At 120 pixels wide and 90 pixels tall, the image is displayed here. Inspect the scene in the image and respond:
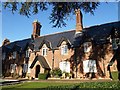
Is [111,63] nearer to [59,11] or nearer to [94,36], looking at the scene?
[94,36]

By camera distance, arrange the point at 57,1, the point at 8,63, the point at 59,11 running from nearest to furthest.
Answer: the point at 57,1
the point at 59,11
the point at 8,63

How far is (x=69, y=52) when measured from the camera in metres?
36.4

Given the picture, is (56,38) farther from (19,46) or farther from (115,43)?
(115,43)

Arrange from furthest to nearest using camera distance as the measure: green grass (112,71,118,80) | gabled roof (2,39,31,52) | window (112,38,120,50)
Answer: gabled roof (2,39,31,52), window (112,38,120,50), green grass (112,71,118,80)

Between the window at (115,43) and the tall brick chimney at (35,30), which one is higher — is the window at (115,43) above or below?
below

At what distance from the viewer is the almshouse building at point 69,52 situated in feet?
106

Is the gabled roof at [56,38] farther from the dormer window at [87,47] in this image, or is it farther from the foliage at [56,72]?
the foliage at [56,72]

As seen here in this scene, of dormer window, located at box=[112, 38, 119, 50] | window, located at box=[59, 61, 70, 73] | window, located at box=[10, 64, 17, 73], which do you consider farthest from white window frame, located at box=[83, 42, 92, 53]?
window, located at box=[10, 64, 17, 73]

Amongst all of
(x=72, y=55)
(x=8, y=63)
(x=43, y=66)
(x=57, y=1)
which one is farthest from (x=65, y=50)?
(x=57, y=1)

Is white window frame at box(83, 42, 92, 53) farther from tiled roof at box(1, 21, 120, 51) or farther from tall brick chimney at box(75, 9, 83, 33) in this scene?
tall brick chimney at box(75, 9, 83, 33)

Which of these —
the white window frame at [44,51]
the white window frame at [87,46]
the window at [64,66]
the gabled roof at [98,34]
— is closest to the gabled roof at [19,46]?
the white window frame at [44,51]

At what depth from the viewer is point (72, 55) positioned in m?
35.9

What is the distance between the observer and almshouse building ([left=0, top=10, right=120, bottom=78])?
32.3 metres

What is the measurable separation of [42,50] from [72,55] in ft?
25.3
